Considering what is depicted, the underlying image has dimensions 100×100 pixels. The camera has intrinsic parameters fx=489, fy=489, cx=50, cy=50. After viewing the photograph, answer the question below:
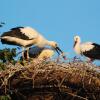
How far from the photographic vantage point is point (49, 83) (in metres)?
7.73

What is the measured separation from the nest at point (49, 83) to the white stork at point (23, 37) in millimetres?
2518

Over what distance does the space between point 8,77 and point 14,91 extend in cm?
24

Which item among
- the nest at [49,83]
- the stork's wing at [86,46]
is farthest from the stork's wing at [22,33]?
the nest at [49,83]

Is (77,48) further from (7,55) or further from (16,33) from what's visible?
(7,55)

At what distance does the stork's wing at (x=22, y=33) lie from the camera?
10.4 meters

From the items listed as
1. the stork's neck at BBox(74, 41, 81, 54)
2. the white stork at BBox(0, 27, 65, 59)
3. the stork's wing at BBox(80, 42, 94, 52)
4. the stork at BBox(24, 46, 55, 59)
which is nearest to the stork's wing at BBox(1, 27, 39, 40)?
the white stork at BBox(0, 27, 65, 59)

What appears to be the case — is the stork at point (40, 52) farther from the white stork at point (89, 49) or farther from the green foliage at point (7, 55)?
the green foliage at point (7, 55)

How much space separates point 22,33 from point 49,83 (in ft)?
9.90

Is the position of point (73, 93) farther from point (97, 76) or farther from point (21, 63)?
point (21, 63)

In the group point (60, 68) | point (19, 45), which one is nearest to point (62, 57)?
point (60, 68)

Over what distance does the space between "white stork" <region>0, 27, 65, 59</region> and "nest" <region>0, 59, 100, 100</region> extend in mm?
2518

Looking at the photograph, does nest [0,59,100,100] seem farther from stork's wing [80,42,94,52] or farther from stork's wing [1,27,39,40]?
stork's wing [80,42,94,52]

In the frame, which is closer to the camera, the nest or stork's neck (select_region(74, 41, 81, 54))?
the nest

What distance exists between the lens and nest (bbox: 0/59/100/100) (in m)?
7.70
